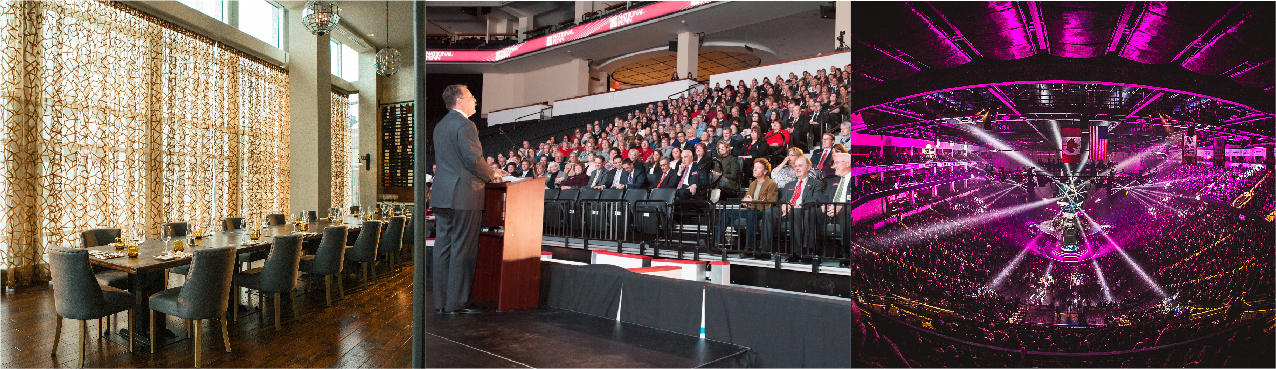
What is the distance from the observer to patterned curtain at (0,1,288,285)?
13.7 ft

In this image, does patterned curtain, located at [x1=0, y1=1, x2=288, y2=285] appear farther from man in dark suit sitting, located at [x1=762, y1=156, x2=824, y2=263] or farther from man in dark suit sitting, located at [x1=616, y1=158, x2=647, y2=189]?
man in dark suit sitting, located at [x1=762, y1=156, x2=824, y2=263]

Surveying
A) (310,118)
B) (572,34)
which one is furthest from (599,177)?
(310,118)

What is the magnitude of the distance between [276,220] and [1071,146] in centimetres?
452

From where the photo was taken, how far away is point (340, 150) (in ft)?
10.6

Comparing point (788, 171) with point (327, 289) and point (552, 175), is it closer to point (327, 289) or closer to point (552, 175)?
point (552, 175)

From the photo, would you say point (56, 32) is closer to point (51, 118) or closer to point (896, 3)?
point (51, 118)

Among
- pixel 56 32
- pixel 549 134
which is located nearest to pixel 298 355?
pixel 549 134

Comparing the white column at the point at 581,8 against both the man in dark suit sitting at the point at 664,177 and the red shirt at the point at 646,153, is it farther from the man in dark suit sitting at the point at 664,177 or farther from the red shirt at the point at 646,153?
the man in dark suit sitting at the point at 664,177

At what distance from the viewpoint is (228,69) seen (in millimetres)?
4426

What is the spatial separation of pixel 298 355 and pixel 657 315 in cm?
183

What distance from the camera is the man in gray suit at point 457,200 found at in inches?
106

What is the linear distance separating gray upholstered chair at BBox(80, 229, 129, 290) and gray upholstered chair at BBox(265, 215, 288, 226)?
817mm

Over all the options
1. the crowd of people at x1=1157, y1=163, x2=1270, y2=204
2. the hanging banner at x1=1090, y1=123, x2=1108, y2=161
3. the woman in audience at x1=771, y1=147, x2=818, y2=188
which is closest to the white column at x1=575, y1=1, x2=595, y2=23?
the woman in audience at x1=771, y1=147, x2=818, y2=188

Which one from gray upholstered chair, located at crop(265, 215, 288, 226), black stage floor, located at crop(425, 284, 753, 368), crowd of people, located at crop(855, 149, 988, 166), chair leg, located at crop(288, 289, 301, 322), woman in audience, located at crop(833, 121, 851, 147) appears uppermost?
woman in audience, located at crop(833, 121, 851, 147)
